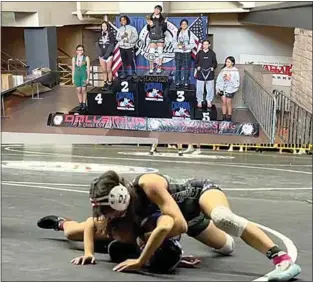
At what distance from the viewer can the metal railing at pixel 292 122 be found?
86 centimetres

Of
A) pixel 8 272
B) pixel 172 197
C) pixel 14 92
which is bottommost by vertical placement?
pixel 8 272

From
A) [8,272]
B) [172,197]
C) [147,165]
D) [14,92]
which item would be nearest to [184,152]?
[147,165]

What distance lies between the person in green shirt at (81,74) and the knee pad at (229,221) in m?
0.67

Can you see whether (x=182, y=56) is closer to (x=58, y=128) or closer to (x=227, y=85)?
(x=227, y=85)

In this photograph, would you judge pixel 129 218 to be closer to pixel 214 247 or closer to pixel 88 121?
pixel 214 247

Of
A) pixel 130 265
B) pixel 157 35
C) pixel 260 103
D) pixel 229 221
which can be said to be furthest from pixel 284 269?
pixel 157 35

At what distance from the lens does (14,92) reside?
1.39 meters

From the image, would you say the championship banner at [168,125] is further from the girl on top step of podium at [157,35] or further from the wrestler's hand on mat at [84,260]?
the wrestler's hand on mat at [84,260]

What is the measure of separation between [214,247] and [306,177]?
189mm

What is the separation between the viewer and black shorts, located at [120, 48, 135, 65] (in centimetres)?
133

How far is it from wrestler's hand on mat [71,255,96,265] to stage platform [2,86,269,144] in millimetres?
393

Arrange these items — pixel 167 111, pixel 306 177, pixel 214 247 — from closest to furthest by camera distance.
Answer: pixel 306 177, pixel 214 247, pixel 167 111

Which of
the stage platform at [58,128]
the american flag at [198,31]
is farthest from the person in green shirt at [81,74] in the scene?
the american flag at [198,31]

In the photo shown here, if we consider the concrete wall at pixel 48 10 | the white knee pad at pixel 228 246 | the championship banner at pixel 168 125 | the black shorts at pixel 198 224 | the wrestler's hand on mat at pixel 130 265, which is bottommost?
the wrestler's hand on mat at pixel 130 265
